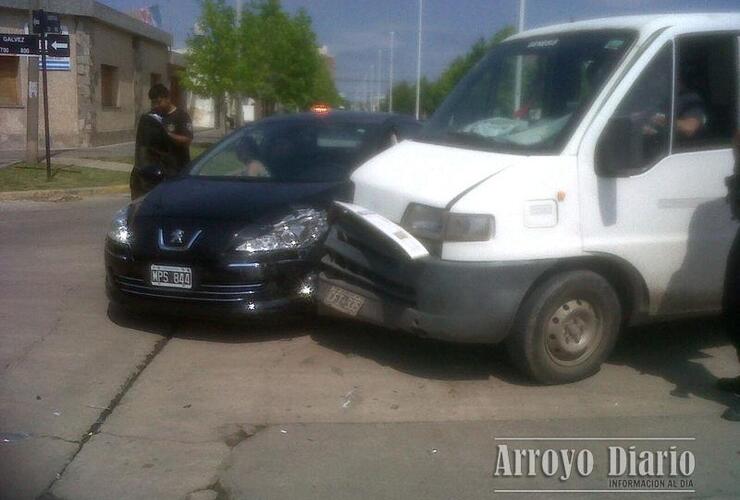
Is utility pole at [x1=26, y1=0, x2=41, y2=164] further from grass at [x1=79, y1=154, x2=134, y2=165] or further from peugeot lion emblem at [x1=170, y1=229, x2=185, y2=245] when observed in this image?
peugeot lion emblem at [x1=170, y1=229, x2=185, y2=245]

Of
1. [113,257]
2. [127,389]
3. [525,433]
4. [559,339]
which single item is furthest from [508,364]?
[113,257]

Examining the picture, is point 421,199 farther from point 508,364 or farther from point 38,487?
point 38,487

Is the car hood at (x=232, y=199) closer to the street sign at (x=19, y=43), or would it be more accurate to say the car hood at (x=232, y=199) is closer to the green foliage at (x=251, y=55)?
the street sign at (x=19, y=43)

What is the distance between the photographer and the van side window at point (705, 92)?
5.77m

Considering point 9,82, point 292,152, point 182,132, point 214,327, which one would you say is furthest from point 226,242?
point 9,82

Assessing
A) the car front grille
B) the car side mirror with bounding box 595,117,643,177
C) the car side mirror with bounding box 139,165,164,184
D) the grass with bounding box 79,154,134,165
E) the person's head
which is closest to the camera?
the car side mirror with bounding box 595,117,643,177

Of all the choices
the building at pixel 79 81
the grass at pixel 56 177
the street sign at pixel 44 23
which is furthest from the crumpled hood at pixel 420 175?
the building at pixel 79 81

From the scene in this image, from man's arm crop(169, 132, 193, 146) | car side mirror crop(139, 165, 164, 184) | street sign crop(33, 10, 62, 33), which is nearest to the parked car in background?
car side mirror crop(139, 165, 164, 184)

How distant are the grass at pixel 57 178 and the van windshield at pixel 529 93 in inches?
459

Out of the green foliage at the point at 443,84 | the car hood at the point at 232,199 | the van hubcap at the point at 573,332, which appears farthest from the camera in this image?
the green foliage at the point at 443,84

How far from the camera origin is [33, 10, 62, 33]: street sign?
16.7 metres

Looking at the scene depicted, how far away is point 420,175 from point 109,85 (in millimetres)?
27561

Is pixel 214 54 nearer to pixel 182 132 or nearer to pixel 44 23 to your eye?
pixel 44 23

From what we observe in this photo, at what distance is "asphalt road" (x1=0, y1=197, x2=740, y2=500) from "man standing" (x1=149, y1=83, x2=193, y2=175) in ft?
7.88
